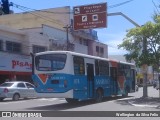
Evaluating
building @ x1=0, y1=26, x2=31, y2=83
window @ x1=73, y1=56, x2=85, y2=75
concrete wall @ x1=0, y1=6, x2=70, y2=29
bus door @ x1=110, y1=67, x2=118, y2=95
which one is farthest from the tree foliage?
concrete wall @ x1=0, y1=6, x2=70, y2=29

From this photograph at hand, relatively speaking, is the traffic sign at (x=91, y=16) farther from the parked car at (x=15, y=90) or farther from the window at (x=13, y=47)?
the window at (x=13, y=47)

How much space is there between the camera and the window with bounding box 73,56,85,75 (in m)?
20.6

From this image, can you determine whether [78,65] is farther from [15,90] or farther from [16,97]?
[16,97]

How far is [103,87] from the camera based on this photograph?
24.7 m

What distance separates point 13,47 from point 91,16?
16.7 m

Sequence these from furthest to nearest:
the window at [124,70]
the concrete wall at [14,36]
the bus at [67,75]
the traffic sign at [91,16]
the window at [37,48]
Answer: the window at [37,48] → the concrete wall at [14,36] → the window at [124,70] → the traffic sign at [91,16] → the bus at [67,75]

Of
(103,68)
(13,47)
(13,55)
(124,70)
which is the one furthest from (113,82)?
(13,47)

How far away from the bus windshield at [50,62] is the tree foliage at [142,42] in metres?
7.46

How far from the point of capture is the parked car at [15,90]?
26906 millimetres

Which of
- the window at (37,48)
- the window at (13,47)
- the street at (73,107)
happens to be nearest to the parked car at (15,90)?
the street at (73,107)

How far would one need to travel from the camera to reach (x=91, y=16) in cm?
2666

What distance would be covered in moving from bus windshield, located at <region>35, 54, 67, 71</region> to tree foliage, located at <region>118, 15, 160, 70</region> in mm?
7458

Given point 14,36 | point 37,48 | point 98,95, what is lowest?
point 98,95

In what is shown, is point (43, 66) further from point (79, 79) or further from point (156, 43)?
point (156, 43)
